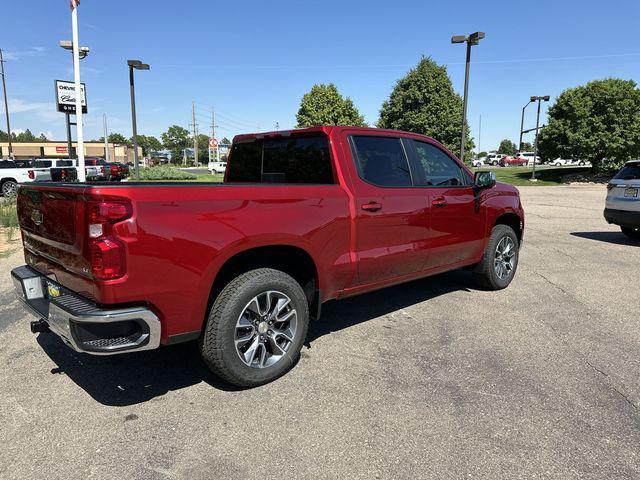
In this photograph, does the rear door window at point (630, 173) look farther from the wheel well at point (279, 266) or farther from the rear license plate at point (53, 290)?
the rear license plate at point (53, 290)

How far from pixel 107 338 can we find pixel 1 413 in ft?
3.32

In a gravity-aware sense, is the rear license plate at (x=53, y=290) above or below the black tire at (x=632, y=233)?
above

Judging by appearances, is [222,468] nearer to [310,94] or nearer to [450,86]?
[450,86]

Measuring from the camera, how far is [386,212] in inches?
160

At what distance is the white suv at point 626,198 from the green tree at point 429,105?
20.9 metres

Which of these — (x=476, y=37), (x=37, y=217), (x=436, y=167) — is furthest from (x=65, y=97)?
(x=436, y=167)

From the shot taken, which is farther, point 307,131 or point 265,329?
point 307,131

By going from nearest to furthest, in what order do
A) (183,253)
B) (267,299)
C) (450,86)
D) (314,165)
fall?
(183,253), (267,299), (314,165), (450,86)

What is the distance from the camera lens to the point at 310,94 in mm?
39156

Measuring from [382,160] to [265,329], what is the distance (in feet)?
6.22

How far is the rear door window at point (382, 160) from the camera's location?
13.4 feet

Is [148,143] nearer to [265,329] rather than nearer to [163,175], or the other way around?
[163,175]

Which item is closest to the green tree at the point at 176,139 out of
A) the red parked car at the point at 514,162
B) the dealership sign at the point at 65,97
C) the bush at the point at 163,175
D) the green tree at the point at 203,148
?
the green tree at the point at 203,148

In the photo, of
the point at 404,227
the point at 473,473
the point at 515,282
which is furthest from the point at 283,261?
the point at 515,282
